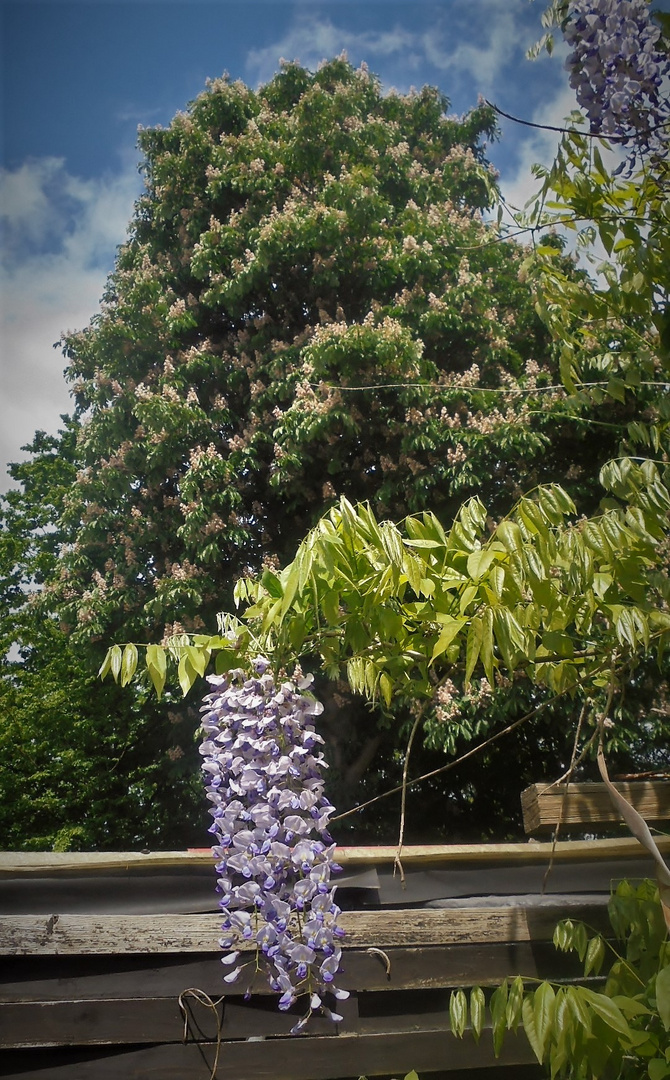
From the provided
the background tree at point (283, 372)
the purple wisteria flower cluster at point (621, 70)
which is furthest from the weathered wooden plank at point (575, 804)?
the background tree at point (283, 372)

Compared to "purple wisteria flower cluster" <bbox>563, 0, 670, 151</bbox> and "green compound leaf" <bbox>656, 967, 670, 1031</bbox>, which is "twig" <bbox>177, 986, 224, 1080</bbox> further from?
"purple wisteria flower cluster" <bbox>563, 0, 670, 151</bbox>

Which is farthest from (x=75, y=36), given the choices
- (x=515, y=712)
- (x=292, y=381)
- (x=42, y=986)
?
(x=515, y=712)

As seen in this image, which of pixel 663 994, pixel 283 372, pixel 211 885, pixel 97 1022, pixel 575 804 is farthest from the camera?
pixel 283 372

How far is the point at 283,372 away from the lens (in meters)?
3.75

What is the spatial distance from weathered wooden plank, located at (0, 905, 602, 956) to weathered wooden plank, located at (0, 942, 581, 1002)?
26 mm

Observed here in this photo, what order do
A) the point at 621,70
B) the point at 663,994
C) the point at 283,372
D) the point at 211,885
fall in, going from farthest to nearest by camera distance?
the point at 283,372 → the point at 211,885 → the point at 621,70 → the point at 663,994

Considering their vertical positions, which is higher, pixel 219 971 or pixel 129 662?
pixel 129 662

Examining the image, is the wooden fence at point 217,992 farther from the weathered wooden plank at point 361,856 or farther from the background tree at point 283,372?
the background tree at point 283,372

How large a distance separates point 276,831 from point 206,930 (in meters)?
0.73

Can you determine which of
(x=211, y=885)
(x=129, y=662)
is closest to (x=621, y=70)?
(x=129, y=662)

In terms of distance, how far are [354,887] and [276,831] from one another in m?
0.78

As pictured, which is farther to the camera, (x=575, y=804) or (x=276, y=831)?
(x=575, y=804)

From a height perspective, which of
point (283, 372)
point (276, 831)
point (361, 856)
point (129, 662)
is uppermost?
point (283, 372)

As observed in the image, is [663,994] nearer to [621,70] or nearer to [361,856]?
[361,856]
